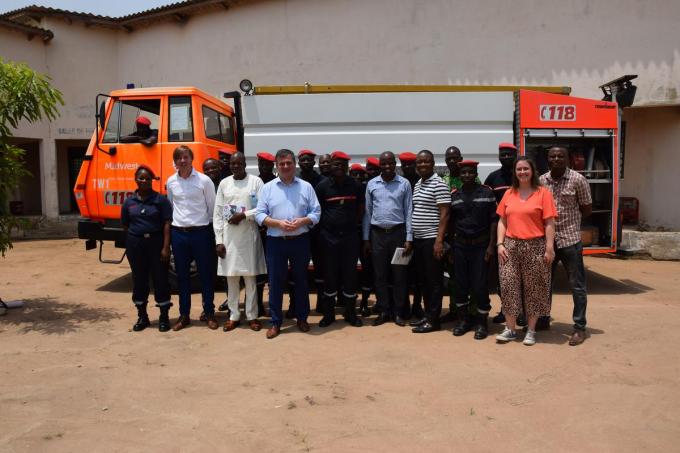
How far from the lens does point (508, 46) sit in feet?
33.6

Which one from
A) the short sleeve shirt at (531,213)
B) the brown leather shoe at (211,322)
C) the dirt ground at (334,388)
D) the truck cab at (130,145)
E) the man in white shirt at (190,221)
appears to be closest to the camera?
the dirt ground at (334,388)

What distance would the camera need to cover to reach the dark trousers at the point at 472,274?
15.1ft

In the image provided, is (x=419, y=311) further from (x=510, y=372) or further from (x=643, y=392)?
(x=643, y=392)

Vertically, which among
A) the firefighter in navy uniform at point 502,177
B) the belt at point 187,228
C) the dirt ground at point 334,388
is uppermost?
the firefighter in navy uniform at point 502,177

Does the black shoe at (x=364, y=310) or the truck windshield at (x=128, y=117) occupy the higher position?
the truck windshield at (x=128, y=117)

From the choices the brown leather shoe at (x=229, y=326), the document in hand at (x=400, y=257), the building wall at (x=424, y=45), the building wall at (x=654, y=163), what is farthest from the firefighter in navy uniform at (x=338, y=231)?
the building wall at (x=654, y=163)

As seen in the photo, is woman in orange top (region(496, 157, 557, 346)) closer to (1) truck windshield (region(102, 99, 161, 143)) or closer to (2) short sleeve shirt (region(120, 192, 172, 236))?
(2) short sleeve shirt (region(120, 192, 172, 236))

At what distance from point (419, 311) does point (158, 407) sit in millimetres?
2850

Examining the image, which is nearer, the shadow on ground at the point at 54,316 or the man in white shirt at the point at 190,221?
the man in white shirt at the point at 190,221

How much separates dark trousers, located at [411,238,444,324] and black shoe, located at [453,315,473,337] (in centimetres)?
21

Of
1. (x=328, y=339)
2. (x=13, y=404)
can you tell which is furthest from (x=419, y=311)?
→ (x=13, y=404)

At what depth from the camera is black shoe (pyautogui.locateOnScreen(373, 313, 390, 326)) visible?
517cm

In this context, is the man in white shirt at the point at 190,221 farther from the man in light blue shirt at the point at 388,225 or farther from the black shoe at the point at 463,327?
the black shoe at the point at 463,327

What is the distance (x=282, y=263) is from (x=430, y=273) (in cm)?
137
